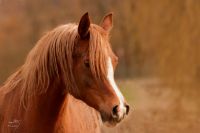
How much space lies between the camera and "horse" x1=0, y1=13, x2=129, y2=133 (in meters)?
4.39

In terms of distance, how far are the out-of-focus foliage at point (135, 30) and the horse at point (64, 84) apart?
756cm

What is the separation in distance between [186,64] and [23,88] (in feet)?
26.8

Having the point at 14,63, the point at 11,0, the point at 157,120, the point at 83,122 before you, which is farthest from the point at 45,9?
the point at 83,122

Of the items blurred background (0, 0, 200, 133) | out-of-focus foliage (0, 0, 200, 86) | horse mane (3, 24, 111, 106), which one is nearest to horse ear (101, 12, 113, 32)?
horse mane (3, 24, 111, 106)

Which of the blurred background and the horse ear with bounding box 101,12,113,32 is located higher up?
the horse ear with bounding box 101,12,113,32

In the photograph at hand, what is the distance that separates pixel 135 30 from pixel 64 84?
13.3m

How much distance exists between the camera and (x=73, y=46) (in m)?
4.59

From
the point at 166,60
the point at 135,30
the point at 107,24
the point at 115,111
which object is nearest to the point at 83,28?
the point at 107,24

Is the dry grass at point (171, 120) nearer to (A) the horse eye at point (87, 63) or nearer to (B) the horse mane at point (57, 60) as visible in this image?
Result: (B) the horse mane at point (57, 60)

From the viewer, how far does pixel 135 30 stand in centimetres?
1781

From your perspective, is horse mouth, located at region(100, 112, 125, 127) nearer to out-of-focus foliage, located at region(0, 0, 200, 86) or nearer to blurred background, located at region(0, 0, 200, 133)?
blurred background, located at region(0, 0, 200, 133)

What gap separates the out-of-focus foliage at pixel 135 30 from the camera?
41.3 ft

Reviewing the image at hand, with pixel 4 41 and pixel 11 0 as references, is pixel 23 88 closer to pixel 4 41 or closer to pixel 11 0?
pixel 4 41

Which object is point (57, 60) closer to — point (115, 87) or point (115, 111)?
point (115, 87)
